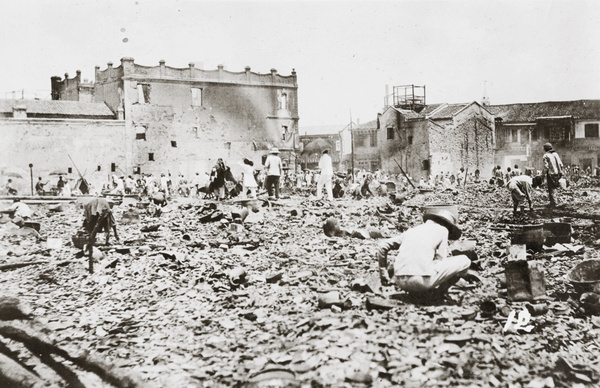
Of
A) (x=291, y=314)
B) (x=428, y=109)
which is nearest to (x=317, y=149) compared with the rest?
(x=428, y=109)

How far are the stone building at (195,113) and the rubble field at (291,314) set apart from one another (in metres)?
27.0

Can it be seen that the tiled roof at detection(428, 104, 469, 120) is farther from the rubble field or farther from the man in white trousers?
the rubble field

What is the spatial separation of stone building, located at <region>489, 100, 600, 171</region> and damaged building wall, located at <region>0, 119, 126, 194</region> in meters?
31.0

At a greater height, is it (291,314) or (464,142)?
(464,142)

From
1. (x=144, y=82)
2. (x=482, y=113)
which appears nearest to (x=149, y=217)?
(x=144, y=82)

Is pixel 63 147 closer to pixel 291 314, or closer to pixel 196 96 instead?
pixel 196 96

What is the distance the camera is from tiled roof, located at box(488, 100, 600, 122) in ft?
136

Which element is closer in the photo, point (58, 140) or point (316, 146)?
point (58, 140)

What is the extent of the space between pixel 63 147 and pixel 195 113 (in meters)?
9.70

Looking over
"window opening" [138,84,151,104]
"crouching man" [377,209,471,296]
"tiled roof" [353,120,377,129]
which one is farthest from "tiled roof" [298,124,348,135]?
"crouching man" [377,209,471,296]

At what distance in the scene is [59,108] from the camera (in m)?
35.4

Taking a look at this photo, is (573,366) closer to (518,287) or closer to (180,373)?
(518,287)

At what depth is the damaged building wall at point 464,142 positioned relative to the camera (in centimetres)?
4094

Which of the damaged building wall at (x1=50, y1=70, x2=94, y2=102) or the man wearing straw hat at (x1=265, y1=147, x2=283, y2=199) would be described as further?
the damaged building wall at (x1=50, y1=70, x2=94, y2=102)
